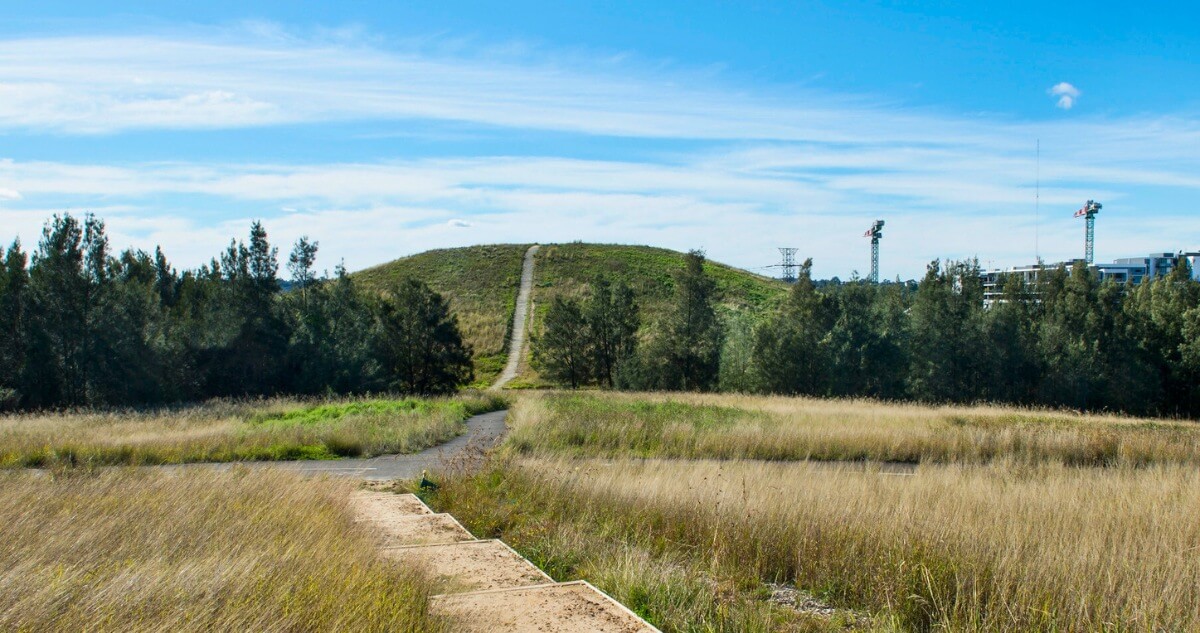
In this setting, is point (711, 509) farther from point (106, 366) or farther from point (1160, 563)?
point (106, 366)

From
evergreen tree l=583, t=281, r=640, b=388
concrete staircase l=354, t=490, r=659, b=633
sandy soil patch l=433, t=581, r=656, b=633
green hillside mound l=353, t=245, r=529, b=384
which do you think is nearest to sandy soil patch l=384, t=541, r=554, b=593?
concrete staircase l=354, t=490, r=659, b=633

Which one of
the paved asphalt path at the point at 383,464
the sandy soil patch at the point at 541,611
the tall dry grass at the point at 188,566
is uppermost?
the tall dry grass at the point at 188,566

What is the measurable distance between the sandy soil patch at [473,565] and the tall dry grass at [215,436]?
9.72 m

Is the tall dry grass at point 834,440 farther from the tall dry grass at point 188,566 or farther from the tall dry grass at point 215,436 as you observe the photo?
the tall dry grass at point 188,566

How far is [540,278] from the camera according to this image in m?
89.3

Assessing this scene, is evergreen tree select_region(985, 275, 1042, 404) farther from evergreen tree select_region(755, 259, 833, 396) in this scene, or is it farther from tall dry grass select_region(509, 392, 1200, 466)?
tall dry grass select_region(509, 392, 1200, 466)

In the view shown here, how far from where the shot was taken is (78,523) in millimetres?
6188

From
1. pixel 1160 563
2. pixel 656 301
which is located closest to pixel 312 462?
pixel 1160 563

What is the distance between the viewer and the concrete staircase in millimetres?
5402

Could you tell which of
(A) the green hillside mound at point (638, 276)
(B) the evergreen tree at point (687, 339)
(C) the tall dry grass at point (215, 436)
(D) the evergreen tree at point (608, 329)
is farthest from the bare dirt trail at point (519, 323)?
(C) the tall dry grass at point (215, 436)

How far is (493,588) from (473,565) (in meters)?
0.84

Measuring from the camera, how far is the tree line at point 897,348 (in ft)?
151

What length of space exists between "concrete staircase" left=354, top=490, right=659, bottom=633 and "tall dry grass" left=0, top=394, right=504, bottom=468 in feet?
29.5

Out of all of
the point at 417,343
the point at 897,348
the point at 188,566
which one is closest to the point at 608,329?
the point at 417,343
